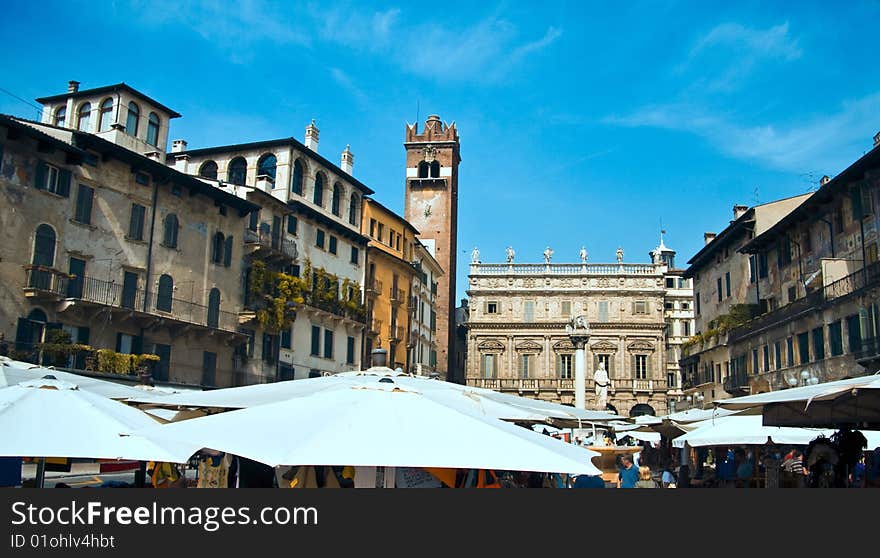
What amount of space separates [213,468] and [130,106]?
975 inches

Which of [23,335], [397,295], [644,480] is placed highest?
[397,295]

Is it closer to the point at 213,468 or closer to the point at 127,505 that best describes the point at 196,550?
the point at 127,505

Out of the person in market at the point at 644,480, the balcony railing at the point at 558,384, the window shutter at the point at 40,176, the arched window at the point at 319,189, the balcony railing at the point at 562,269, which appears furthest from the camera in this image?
the balcony railing at the point at 562,269

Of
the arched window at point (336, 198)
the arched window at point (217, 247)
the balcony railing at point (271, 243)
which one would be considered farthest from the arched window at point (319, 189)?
the arched window at point (217, 247)

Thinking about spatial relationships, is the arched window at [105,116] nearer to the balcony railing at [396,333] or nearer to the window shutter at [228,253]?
the window shutter at [228,253]

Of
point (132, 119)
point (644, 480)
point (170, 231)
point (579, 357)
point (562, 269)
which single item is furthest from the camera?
point (562, 269)

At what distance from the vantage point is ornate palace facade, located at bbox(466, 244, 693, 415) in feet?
235

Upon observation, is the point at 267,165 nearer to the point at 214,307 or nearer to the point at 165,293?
the point at 214,307

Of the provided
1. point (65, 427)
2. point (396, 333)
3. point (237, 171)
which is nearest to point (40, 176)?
point (237, 171)

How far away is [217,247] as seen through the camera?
34906 millimetres

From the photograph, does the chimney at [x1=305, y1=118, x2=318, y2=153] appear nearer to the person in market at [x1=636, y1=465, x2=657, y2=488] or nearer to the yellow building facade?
the yellow building facade

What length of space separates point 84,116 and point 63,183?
6.59 m

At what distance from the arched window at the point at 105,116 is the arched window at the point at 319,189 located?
1224cm

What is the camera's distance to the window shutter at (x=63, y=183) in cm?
2755
